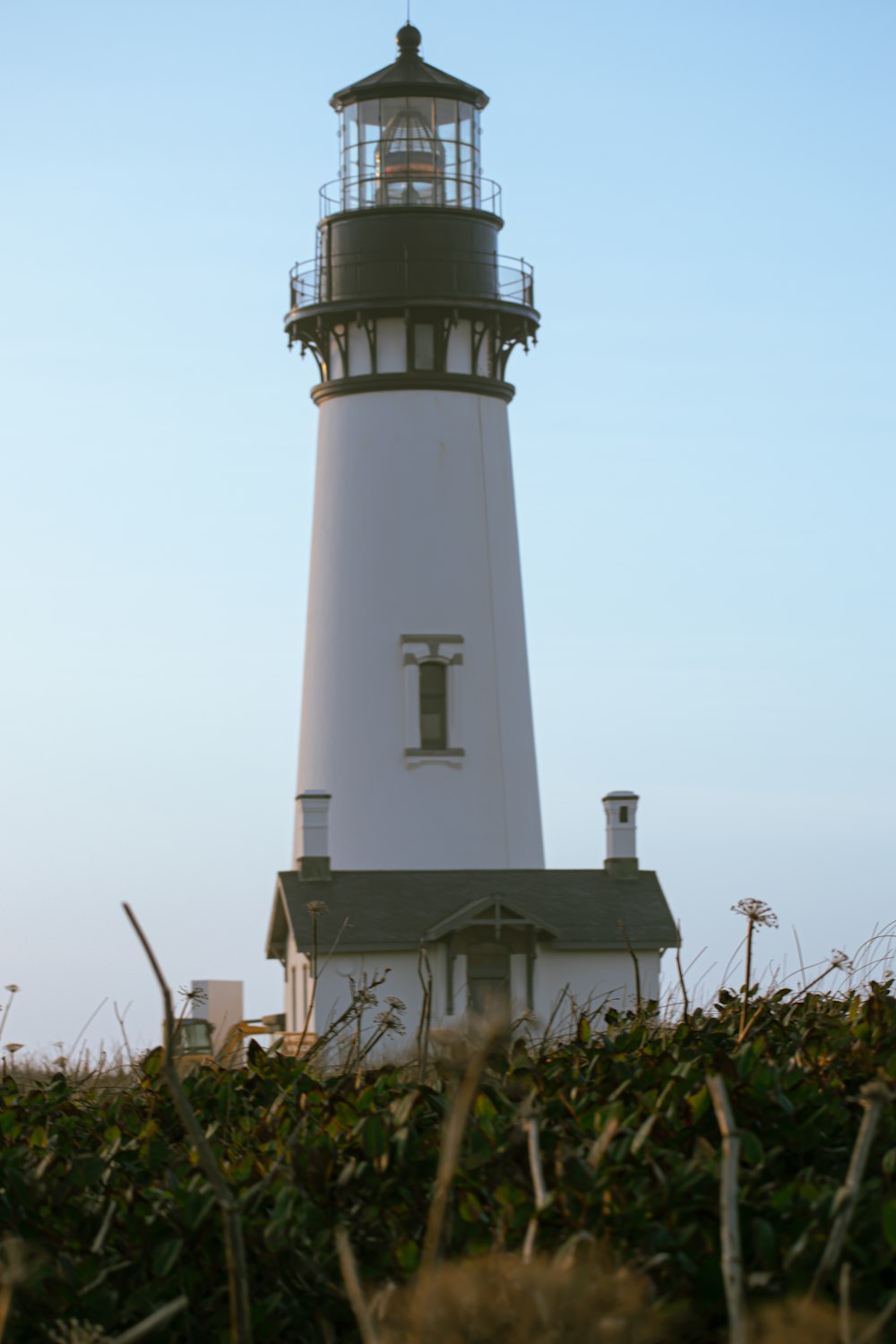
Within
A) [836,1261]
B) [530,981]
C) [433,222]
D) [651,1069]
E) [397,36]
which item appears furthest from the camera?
[397,36]

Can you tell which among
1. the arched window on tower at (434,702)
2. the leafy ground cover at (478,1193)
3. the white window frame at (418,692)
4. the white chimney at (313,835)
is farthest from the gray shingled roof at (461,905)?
the leafy ground cover at (478,1193)

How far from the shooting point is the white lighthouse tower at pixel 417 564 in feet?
103

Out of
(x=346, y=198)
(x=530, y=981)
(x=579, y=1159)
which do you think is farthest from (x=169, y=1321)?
(x=346, y=198)

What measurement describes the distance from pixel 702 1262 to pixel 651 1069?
3.65ft

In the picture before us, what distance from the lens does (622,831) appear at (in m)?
33.1

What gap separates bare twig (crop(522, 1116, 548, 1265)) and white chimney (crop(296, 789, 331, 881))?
88.4 ft

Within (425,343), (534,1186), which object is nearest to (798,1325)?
(534,1186)

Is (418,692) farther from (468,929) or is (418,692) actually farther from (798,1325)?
(798,1325)

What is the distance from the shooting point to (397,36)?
35781 millimetres

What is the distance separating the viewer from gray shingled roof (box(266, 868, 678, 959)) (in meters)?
29.7

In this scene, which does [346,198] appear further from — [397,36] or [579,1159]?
[579,1159]

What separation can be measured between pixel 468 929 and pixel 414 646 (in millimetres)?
4416

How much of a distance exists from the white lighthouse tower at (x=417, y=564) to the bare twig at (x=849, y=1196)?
27499mm

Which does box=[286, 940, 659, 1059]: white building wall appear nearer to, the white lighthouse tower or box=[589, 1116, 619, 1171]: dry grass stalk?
the white lighthouse tower
